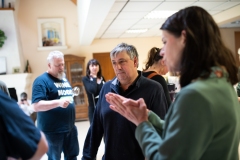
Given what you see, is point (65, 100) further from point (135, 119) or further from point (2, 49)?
point (2, 49)

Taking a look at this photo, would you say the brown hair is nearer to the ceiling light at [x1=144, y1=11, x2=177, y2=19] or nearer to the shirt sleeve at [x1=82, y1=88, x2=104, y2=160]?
the shirt sleeve at [x1=82, y1=88, x2=104, y2=160]

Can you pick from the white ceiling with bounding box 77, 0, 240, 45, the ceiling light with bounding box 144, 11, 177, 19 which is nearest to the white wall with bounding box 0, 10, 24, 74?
the white ceiling with bounding box 77, 0, 240, 45

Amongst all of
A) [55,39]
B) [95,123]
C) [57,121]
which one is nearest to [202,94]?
[95,123]

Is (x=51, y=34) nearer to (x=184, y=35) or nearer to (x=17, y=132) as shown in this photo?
(x=17, y=132)

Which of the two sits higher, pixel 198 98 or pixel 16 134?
pixel 198 98

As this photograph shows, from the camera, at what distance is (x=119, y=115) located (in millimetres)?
1271

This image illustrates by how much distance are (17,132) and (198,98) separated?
592mm

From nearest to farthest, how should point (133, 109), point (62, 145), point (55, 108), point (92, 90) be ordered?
point (133, 109)
point (55, 108)
point (62, 145)
point (92, 90)

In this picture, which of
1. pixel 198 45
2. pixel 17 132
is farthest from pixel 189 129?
pixel 17 132

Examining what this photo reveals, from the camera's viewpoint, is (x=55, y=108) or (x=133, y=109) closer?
(x=133, y=109)

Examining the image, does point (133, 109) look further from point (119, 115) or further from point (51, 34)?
point (51, 34)

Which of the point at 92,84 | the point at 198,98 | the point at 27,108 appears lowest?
the point at 27,108

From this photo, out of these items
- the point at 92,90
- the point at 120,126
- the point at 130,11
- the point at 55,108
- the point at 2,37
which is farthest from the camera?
the point at 2,37

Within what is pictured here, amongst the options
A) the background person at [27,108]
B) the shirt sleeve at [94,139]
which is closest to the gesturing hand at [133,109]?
the shirt sleeve at [94,139]
